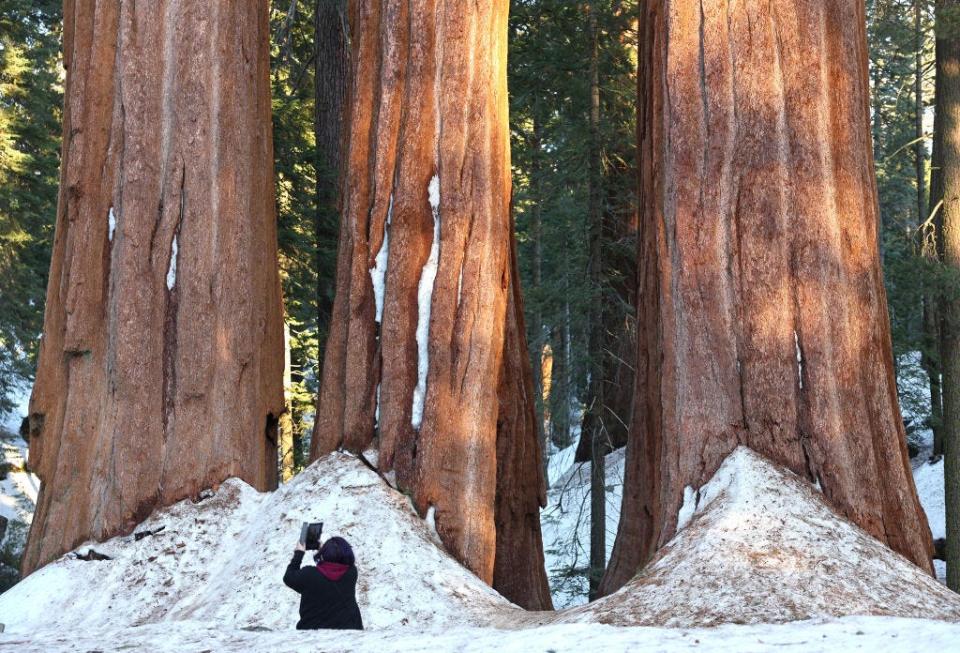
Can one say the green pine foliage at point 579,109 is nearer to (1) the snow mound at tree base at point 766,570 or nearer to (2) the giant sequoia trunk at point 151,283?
(2) the giant sequoia trunk at point 151,283

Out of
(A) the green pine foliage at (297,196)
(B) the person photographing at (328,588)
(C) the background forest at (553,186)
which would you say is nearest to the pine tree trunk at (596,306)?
(C) the background forest at (553,186)

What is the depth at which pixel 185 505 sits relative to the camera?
8156 millimetres

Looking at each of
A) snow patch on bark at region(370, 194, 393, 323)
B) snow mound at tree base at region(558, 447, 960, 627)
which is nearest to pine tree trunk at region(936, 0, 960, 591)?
snow mound at tree base at region(558, 447, 960, 627)

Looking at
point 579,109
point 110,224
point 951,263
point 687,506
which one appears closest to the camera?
point 687,506

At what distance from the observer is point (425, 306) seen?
7.99 meters

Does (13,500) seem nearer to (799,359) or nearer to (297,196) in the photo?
(297,196)

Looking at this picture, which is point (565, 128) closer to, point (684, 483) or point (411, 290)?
point (411, 290)

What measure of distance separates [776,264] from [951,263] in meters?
7.18

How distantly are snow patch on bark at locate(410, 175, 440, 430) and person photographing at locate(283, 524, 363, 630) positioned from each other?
1.84 m

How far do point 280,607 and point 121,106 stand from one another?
173 inches

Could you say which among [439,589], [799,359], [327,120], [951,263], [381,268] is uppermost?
[327,120]

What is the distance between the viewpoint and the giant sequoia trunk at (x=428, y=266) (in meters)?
7.82

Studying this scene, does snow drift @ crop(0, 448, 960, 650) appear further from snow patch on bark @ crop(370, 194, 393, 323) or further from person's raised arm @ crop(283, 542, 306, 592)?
snow patch on bark @ crop(370, 194, 393, 323)

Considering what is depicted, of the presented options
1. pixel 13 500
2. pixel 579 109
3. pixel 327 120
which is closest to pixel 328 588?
pixel 327 120
